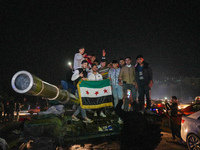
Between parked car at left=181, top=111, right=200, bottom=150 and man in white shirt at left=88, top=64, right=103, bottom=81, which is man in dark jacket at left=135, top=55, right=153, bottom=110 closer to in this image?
parked car at left=181, top=111, right=200, bottom=150

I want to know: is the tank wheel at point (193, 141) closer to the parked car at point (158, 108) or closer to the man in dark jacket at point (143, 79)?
the man in dark jacket at point (143, 79)

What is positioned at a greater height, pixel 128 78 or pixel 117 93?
pixel 128 78

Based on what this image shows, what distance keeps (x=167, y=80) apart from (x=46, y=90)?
12103 cm

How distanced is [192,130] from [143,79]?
282 cm

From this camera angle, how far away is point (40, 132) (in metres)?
4.40

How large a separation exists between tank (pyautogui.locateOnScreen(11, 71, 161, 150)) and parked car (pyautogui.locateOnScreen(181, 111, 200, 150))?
2.48 m

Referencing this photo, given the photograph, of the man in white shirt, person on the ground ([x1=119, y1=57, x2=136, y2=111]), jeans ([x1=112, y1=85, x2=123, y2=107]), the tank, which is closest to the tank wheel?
the tank

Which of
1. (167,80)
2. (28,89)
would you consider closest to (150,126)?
(28,89)

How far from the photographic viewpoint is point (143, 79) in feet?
23.3

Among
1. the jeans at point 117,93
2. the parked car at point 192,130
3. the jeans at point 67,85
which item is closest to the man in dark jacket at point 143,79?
the jeans at point 117,93

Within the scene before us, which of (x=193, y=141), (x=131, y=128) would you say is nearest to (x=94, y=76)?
(x=131, y=128)

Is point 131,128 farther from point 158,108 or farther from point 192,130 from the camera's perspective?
point 158,108

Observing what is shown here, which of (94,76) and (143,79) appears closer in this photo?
(94,76)

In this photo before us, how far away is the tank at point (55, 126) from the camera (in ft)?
9.72
